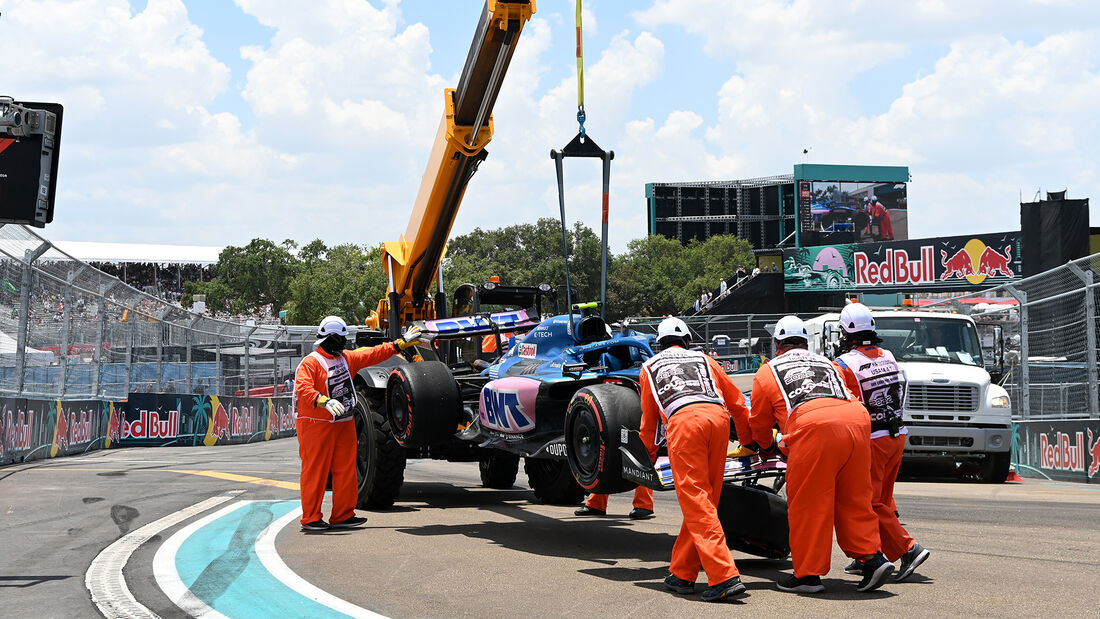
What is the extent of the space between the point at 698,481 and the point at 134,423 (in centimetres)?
1749

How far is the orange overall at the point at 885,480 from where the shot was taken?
24.0 feet

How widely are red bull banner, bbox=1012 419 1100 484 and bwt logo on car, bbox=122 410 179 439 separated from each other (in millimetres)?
16181

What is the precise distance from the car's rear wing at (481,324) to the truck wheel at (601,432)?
12.5 ft

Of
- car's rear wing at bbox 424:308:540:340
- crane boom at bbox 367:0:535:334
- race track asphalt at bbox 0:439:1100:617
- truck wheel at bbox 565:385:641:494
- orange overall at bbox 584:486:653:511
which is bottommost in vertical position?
race track asphalt at bbox 0:439:1100:617

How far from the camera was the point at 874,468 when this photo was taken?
7.62m

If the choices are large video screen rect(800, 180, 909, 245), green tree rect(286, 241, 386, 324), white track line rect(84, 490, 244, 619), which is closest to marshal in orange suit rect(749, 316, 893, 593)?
white track line rect(84, 490, 244, 619)

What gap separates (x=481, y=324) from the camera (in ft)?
40.6

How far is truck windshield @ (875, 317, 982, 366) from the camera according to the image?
16.1 meters

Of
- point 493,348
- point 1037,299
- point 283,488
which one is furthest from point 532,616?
point 1037,299

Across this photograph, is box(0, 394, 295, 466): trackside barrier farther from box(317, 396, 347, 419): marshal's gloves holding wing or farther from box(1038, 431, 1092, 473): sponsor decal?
box(1038, 431, 1092, 473): sponsor decal

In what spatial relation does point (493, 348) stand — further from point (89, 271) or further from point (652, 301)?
point (652, 301)

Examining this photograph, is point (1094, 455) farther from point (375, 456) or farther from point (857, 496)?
point (375, 456)

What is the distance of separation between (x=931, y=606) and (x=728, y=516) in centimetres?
190

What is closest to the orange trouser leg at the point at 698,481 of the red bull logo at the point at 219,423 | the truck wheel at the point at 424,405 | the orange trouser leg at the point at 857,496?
the orange trouser leg at the point at 857,496
